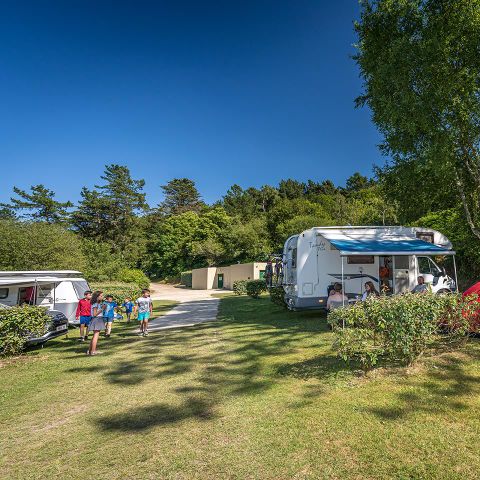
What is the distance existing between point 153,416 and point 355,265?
9.16 meters

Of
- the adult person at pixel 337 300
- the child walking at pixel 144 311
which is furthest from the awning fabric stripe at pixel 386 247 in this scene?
the child walking at pixel 144 311

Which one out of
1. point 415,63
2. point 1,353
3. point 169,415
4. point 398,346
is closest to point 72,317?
point 1,353

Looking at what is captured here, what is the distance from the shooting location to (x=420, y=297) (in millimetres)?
5605

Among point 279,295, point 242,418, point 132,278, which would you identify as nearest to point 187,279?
point 132,278

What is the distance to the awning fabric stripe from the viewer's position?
415 inches

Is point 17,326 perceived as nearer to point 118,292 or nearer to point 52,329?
point 52,329

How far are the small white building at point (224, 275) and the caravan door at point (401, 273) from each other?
20.7 meters

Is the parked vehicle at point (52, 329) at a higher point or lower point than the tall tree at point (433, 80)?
lower

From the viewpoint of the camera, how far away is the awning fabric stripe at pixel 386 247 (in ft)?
34.6

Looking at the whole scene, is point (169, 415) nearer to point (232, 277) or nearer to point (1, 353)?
point (1, 353)

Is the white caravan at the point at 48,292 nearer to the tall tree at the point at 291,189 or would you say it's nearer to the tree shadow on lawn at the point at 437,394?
the tree shadow on lawn at the point at 437,394

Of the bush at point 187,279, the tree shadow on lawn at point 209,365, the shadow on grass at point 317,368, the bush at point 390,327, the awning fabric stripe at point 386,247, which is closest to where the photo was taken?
the tree shadow on lawn at point 209,365

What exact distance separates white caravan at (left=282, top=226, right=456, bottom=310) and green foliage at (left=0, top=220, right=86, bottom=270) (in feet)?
58.5

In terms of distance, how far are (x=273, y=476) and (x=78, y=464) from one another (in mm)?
1986
